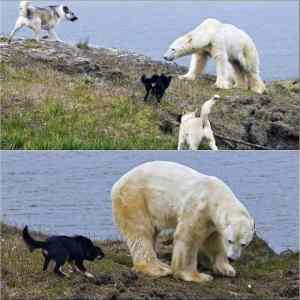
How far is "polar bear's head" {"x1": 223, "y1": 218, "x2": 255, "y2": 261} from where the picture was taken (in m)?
8.72

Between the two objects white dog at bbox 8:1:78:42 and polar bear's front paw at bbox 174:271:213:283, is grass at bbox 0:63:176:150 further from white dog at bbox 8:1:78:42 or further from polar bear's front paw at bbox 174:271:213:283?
polar bear's front paw at bbox 174:271:213:283

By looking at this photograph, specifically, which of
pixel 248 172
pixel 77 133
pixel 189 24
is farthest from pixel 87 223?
pixel 189 24

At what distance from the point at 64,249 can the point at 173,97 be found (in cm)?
759

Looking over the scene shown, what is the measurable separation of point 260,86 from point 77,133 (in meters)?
5.68

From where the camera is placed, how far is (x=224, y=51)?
17.8m

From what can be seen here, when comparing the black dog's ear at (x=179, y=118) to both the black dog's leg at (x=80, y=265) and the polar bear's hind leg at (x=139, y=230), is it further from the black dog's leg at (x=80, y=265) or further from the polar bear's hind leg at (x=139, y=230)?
the black dog's leg at (x=80, y=265)

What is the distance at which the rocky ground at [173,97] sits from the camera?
1497 centimetres

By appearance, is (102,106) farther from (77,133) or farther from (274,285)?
(274,285)

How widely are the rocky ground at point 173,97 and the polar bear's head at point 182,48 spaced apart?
16.7 inches

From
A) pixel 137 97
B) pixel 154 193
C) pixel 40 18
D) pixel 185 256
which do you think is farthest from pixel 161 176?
pixel 40 18

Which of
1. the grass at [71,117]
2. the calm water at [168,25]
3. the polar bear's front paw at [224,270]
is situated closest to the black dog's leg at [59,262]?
the polar bear's front paw at [224,270]

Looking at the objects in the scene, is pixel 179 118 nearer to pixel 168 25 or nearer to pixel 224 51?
pixel 224 51

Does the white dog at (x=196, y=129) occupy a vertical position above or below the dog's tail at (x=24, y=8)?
below

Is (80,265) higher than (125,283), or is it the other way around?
(80,265)
